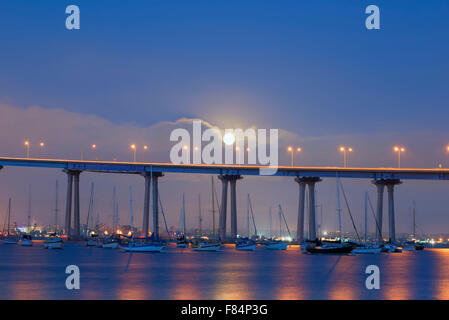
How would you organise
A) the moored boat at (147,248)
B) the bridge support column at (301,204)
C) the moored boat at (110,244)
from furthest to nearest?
the bridge support column at (301,204) < the moored boat at (110,244) < the moored boat at (147,248)

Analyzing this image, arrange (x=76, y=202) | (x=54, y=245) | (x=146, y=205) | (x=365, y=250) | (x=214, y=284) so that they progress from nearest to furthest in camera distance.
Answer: (x=214, y=284), (x=365, y=250), (x=54, y=245), (x=146, y=205), (x=76, y=202)

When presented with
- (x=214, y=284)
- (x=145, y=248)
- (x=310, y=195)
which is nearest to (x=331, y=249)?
(x=145, y=248)

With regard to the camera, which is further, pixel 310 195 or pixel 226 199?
pixel 226 199

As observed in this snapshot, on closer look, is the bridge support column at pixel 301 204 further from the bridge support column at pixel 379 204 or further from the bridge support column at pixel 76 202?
the bridge support column at pixel 76 202

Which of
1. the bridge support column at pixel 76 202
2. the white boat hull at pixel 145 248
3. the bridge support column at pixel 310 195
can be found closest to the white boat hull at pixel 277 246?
the bridge support column at pixel 310 195

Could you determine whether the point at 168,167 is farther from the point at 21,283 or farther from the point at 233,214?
the point at 21,283

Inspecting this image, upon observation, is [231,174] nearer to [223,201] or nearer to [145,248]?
[223,201]

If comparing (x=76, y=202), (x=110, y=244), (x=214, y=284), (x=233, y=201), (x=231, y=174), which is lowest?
(x=110, y=244)

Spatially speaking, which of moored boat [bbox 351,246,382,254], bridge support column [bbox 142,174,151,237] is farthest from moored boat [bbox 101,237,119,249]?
moored boat [bbox 351,246,382,254]

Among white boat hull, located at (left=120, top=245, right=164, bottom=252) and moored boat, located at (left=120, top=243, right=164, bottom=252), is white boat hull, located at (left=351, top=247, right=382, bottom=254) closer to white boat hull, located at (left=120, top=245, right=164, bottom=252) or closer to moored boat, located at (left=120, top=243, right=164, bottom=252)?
moored boat, located at (left=120, top=243, right=164, bottom=252)
